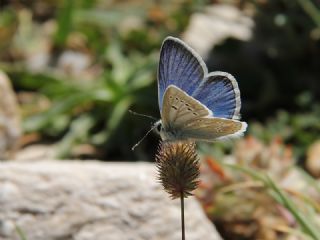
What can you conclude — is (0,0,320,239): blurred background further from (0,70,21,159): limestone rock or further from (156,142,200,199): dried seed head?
(156,142,200,199): dried seed head

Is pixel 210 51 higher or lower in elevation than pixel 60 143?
higher

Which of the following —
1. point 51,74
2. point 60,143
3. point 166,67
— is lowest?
point 60,143

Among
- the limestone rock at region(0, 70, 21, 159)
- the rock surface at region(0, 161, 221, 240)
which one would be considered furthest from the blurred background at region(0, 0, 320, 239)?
the rock surface at region(0, 161, 221, 240)

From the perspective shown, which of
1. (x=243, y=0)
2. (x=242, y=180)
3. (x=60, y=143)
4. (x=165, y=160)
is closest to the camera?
(x=165, y=160)

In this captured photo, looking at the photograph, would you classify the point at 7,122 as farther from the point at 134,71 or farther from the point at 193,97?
the point at 193,97

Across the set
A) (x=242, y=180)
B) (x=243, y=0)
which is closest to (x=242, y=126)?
(x=242, y=180)

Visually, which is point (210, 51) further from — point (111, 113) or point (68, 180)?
point (68, 180)

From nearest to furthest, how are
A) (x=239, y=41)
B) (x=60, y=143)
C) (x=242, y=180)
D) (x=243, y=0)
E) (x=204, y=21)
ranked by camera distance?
(x=242, y=180)
(x=60, y=143)
(x=243, y=0)
(x=239, y=41)
(x=204, y=21)

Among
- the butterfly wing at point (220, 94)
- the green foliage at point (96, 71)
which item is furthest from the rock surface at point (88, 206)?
the green foliage at point (96, 71)
